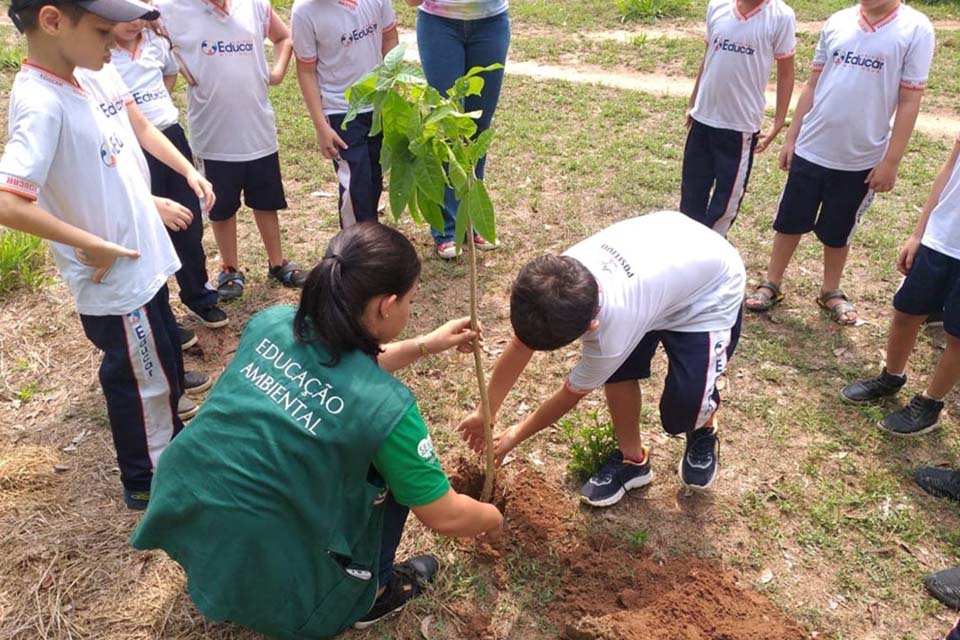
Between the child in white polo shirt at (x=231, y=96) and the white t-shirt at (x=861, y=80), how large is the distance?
2.74m

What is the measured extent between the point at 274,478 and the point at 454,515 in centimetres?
48

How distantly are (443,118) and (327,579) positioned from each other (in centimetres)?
129

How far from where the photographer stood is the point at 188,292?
151 inches

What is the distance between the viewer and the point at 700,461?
2.94 metres

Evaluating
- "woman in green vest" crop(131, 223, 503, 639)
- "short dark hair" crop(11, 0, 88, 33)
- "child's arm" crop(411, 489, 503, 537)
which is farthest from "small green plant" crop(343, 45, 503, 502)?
"short dark hair" crop(11, 0, 88, 33)

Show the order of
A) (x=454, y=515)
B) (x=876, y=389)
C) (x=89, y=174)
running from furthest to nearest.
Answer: (x=876, y=389)
(x=89, y=174)
(x=454, y=515)

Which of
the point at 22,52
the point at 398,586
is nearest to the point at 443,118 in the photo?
the point at 398,586

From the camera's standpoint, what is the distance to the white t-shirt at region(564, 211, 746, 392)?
2375 mm

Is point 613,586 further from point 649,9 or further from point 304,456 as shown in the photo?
point 649,9

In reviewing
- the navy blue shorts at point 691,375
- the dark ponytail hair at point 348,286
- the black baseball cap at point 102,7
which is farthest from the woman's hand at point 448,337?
the black baseball cap at point 102,7

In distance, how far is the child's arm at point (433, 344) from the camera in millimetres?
2400

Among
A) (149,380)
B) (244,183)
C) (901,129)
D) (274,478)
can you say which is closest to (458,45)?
(244,183)

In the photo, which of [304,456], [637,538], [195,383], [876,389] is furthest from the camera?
[195,383]

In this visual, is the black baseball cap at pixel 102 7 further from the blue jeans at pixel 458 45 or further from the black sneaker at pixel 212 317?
the blue jeans at pixel 458 45
